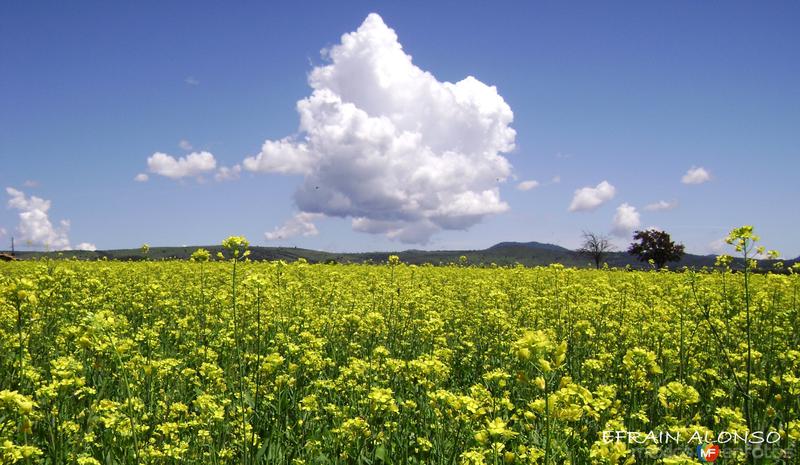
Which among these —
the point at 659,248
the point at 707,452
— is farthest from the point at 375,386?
the point at 659,248

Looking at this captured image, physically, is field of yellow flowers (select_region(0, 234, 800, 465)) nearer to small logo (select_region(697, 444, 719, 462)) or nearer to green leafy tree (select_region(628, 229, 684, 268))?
small logo (select_region(697, 444, 719, 462))

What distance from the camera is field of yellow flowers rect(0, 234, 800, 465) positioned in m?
3.90

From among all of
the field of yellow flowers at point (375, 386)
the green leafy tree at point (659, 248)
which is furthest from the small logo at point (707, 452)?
the green leafy tree at point (659, 248)

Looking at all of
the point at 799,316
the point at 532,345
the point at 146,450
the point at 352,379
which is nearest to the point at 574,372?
the point at 352,379

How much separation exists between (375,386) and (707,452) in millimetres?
2930

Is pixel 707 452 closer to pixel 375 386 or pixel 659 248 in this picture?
pixel 375 386

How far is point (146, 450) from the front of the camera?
4074 mm

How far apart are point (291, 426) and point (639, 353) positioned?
3739 millimetres

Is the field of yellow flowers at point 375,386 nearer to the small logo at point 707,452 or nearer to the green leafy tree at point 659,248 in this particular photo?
the small logo at point 707,452

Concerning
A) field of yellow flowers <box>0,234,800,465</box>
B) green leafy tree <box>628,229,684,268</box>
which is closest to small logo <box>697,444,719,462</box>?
field of yellow flowers <box>0,234,800,465</box>

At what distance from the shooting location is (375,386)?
4918 millimetres

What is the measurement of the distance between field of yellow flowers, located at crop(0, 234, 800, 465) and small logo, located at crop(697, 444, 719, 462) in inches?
6.9

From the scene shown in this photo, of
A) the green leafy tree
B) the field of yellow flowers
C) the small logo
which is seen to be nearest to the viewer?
the small logo

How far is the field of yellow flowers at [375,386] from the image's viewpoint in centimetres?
390
